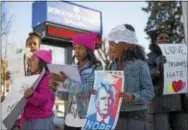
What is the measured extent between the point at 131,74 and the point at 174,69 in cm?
118

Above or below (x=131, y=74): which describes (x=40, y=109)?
below

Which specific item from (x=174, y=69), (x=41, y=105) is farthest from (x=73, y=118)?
(x=174, y=69)

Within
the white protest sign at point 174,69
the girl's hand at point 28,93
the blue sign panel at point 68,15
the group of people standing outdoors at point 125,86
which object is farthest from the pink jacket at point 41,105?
the blue sign panel at point 68,15

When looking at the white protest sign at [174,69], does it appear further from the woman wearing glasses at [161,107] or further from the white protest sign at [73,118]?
the white protest sign at [73,118]

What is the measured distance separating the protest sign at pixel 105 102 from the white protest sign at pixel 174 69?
47.9 inches

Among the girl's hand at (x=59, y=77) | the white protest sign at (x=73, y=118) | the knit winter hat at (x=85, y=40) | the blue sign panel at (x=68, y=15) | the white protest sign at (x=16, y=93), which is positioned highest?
the blue sign panel at (x=68, y=15)

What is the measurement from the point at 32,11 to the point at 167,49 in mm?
6381

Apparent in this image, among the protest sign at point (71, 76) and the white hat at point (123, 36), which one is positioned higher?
the white hat at point (123, 36)

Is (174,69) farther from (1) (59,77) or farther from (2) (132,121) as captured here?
(1) (59,77)

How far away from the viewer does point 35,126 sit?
99.3 inches

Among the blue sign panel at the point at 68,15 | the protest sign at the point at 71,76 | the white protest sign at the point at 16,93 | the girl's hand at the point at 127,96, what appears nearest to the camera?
the girl's hand at the point at 127,96

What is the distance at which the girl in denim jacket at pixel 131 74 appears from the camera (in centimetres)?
201

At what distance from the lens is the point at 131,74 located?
2057 millimetres

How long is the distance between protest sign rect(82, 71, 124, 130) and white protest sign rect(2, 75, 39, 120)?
75 cm
